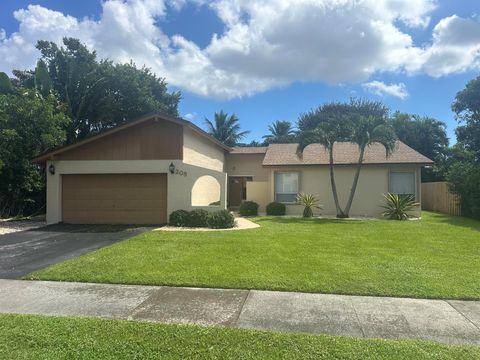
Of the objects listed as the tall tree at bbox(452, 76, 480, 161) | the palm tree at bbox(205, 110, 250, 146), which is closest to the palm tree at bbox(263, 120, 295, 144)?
the palm tree at bbox(205, 110, 250, 146)

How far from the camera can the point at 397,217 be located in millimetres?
17266

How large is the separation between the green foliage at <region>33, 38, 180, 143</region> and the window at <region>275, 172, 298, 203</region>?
13.2 m

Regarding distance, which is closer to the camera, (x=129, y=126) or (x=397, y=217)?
(x=129, y=126)

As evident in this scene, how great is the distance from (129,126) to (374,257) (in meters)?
11.0

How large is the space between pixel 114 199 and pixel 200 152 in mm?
4668

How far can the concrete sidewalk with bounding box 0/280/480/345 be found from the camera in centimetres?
450

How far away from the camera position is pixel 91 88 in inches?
1109

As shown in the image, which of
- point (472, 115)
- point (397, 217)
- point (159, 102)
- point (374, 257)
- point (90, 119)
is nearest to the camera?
point (374, 257)

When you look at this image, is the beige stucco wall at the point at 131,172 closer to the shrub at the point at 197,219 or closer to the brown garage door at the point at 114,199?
the brown garage door at the point at 114,199

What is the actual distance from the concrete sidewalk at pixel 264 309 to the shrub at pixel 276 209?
536 inches

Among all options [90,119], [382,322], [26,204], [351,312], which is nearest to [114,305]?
[351,312]

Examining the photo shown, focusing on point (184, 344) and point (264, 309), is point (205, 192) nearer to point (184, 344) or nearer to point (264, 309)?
point (264, 309)

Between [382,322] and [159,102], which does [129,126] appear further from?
[159,102]

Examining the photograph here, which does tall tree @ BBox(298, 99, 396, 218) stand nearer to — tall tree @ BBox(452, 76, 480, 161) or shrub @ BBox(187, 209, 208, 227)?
shrub @ BBox(187, 209, 208, 227)
